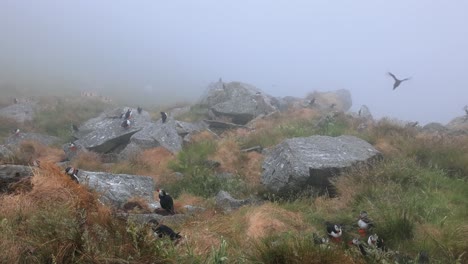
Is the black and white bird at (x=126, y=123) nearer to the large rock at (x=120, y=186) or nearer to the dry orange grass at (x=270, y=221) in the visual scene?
A: the large rock at (x=120, y=186)

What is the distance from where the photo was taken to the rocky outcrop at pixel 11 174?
7.26 meters

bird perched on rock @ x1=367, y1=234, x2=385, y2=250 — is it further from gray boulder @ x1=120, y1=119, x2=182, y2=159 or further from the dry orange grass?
gray boulder @ x1=120, y1=119, x2=182, y2=159

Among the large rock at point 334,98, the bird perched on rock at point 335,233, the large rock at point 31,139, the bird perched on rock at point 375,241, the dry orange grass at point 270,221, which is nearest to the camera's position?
the bird perched on rock at point 375,241

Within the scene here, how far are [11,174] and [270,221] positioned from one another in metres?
4.86

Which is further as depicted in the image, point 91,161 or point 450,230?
point 91,161

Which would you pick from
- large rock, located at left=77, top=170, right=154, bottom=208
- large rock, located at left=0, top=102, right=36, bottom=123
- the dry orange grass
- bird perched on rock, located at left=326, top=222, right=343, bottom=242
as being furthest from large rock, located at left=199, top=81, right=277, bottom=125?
bird perched on rock, located at left=326, top=222, right=343, bottom=242

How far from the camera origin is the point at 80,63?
76.6 m

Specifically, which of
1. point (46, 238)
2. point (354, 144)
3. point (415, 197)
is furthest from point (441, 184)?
point (46, 238)

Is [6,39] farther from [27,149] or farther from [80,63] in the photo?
[27,149]

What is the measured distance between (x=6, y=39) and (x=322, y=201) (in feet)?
276

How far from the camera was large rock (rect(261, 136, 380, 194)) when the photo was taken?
10711mm

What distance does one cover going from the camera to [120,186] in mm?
10219

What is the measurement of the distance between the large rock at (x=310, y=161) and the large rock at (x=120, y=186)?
330cm

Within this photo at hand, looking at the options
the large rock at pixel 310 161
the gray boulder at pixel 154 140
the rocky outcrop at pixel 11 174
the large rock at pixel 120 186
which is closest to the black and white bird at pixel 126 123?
the gray boulder at pixel 154 140
